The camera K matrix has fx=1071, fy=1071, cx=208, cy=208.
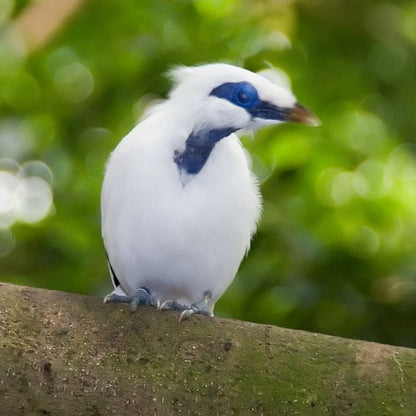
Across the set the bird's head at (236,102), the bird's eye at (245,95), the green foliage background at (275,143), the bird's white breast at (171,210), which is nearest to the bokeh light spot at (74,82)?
the green foliage background at (275,143)

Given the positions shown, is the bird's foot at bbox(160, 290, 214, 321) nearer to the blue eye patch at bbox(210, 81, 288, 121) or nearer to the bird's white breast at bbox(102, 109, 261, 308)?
the bird's white breast at bbox(102, 109, 261, 308)

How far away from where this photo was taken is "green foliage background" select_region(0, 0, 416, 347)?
5523mm

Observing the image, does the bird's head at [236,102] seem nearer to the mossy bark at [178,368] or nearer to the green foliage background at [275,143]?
the mossy bark at [178,368]

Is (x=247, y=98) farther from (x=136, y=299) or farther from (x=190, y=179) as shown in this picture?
(x=136, y=299)

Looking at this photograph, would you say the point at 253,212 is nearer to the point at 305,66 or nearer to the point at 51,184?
the point at 51,184

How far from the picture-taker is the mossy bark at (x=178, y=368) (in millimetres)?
3291

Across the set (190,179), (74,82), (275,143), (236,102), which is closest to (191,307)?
(190,179)

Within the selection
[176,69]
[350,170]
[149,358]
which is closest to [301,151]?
[350,170]

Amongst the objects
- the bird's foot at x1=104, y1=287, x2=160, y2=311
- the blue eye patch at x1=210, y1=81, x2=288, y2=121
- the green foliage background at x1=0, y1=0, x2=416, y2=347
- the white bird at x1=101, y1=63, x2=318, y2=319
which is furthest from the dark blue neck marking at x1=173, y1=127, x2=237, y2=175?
the green foliage background at x1=0, y1=0, x2=416, y2=347

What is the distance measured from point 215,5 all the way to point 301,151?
4.10ft

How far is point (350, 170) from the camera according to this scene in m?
6.23

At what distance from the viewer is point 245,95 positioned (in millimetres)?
4043

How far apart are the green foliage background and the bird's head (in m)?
1.48

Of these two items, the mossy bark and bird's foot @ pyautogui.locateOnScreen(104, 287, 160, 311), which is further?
bird's foot @ pyautogui.locateOnScreen(104, 287, 160, 311)
